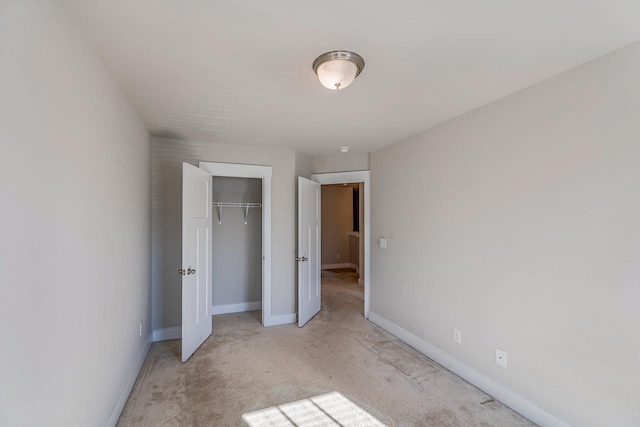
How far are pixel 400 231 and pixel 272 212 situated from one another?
5.39ft

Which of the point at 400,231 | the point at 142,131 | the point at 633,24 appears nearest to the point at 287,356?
the point at 400,231

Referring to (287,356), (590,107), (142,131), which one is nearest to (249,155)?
(142,131)

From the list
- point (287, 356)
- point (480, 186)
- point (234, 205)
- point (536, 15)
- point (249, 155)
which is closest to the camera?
point (536, 15)

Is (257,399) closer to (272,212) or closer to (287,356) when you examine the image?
(287,356)

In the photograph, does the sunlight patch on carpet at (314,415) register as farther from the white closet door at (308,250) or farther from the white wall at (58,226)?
the white closet door at (308,250)

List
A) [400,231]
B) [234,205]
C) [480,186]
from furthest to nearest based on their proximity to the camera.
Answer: [234,205] < [400,231] < [480,186]

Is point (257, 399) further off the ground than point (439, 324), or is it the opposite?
point (439, 324)

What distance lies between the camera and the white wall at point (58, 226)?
1005 millimetres

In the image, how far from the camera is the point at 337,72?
5.72ft

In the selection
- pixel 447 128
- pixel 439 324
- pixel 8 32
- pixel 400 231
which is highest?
pixel 447 128

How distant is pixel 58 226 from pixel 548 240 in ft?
9.15

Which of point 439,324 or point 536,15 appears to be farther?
point 439,324

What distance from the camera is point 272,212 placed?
398 centimetres

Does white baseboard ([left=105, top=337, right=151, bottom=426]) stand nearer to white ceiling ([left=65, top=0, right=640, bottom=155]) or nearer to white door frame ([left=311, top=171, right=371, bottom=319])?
white ceiling ([left=65, top=0, right=640, bottom=155])
